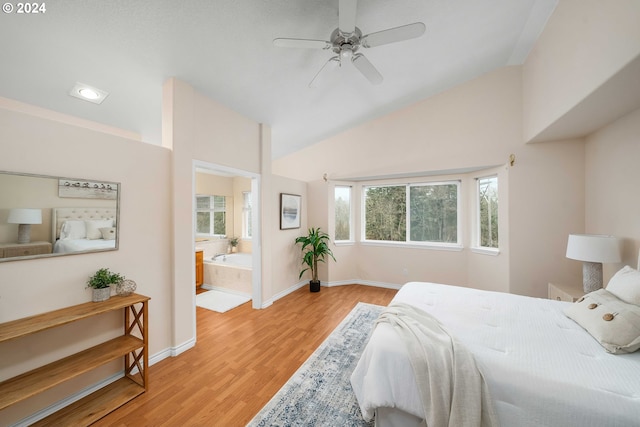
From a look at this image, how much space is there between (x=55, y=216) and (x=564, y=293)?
4.67 m

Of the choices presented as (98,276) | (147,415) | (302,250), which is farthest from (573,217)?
(98,276)

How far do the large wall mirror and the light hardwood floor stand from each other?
4.09ft

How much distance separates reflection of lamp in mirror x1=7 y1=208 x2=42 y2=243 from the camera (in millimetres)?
1511

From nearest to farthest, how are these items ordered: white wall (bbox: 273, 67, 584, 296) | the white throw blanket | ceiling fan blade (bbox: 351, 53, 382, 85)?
the white throw blanket < ceiling fan blade (bbox: 351, 53, 382, 85) < white wall (bbox: 273, 67, 584, 296)

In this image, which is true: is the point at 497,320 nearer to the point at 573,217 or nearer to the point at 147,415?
the point at 573,217

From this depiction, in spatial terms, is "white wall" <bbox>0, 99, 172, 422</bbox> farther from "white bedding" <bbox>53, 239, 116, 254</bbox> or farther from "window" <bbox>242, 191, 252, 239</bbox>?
"window" <bbox>242, 191, 252, 239</bbox>

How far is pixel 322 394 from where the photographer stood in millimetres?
1845

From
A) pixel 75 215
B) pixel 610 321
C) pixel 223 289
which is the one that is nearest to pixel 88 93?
pixel 75 215

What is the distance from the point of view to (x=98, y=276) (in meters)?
1.84

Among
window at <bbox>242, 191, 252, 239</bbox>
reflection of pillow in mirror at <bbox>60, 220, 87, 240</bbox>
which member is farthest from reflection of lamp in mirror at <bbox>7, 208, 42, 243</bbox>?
window at <bbox>242, 191, 252, 239</bbox>

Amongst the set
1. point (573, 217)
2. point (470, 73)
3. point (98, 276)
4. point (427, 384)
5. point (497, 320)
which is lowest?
point (427, 384)

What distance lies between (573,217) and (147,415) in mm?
4795

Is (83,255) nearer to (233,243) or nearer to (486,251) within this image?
(233,243)

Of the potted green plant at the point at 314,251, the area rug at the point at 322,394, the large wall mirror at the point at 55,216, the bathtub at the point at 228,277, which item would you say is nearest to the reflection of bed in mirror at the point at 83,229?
the large wall mirror at the point at 55,216
